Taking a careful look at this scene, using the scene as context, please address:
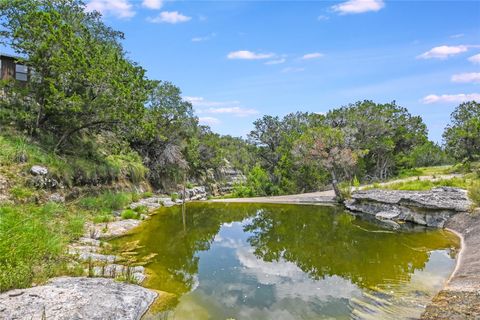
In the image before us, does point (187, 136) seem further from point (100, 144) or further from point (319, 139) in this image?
point (319, 139)

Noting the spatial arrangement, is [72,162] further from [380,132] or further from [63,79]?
[380,132]

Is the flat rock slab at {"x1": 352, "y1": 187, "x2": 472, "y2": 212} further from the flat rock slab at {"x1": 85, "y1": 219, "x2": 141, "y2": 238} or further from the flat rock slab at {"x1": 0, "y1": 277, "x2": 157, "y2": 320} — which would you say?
the flat rock slab at {"x1": 0, "y1": 277, "x2": 157, "y2": 320}

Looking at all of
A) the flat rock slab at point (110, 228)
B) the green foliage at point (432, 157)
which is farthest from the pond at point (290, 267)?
the green foliage at point (432, 157)

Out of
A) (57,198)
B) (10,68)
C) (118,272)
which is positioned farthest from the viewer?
(10,68)

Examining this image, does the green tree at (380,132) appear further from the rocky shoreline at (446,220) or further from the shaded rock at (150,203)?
the shaded rock at (150,203)

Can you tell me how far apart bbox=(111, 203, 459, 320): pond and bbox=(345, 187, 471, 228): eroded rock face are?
1423mm

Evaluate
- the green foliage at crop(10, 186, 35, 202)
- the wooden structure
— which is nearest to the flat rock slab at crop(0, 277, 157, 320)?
the green foliage at crop(10, 186, 35, 202)

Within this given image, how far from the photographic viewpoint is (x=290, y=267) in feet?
38.6

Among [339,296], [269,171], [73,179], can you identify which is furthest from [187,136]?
[339,296]

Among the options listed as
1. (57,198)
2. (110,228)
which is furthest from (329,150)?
(57,198)

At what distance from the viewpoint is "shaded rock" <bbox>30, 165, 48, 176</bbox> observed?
15.6 meters

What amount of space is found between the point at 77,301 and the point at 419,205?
1816cm

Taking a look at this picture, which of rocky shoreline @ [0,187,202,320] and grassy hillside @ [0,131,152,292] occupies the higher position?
grassy hillside @ [0,131,152,292]

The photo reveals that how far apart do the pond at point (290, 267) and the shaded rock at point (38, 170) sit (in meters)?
5.36
